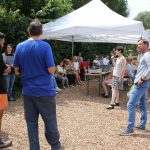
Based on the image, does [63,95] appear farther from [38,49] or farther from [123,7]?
[123,7]

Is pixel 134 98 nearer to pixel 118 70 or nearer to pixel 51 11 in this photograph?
pixel 118 70

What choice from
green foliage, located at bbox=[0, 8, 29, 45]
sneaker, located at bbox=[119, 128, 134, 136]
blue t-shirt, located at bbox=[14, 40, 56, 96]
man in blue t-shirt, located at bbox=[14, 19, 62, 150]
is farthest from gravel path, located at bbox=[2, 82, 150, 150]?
green foliage, located at bbox=[0, 8, 29, 45]

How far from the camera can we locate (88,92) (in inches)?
501

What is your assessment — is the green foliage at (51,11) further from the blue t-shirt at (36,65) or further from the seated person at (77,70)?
the blue t-shirt at (36,65)

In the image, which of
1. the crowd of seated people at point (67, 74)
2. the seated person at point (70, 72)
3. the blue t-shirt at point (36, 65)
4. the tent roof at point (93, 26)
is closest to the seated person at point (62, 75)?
the crowd of seated people at point (67, 74)

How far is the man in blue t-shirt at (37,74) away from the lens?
456 cm

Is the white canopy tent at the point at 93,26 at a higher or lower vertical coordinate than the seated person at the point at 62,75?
higher

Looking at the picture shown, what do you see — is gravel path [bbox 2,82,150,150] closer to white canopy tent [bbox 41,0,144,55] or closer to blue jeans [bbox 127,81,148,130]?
blue jeans [bbox 127,81,148,130]

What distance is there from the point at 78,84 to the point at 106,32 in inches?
188

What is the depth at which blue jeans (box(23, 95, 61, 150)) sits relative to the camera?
4668 mm

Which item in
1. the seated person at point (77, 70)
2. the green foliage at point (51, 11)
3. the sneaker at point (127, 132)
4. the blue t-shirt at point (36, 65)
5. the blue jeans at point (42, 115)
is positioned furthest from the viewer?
the seated person at point (77, 70)

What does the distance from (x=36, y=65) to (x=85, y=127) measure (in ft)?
9.99

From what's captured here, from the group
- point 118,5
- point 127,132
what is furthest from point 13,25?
point 118,5

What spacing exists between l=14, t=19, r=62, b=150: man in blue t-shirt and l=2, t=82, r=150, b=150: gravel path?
3.96ft
